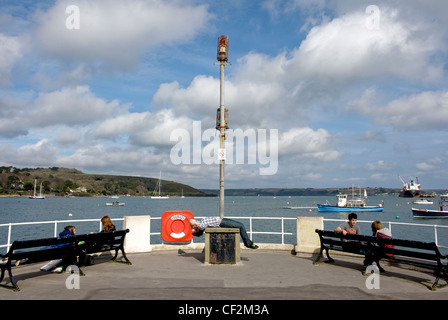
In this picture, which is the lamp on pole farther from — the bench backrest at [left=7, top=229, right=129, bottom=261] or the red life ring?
the bench backrest at [left=7, top=229, right=129, bottom=261]

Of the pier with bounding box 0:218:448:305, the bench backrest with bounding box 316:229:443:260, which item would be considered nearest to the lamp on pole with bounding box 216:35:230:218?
the pier with bounding box 0:218:448:305

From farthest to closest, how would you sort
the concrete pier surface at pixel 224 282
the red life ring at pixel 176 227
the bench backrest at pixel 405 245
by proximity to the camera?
the red life ring at pixel 176 227 < the bench backrest at pixel 405 245 < the concrete pier surface at pixel 224 282

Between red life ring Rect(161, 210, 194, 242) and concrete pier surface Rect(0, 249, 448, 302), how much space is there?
1.14m

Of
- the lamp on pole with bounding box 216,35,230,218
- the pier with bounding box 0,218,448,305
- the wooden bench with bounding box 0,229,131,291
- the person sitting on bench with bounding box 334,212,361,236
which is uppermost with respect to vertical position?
the lamp on pole with bounding box 216,35,230,218

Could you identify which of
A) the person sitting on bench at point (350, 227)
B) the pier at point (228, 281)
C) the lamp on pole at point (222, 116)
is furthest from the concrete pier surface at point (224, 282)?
the lamp on pole at point (222, 116)

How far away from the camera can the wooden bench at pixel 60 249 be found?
6.56 metres

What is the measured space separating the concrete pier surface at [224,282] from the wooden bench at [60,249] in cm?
35

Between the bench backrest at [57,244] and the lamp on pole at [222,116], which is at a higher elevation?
the lamp on pole at [222,116]

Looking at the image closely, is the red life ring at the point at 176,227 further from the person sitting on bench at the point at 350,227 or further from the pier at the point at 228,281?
the person sitting on bench at the point at 350,227

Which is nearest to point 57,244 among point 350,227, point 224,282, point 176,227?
point 224,282

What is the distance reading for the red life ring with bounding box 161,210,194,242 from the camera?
10.9 m

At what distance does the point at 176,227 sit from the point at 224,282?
13.7ft
